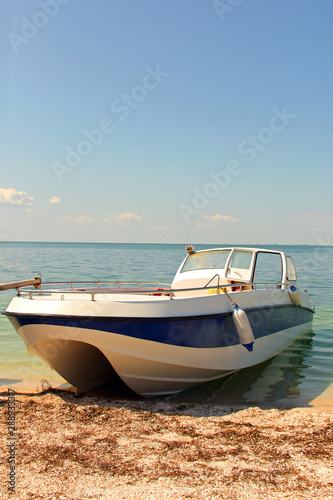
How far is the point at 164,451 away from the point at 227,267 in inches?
166

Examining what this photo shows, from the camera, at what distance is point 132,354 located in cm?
483

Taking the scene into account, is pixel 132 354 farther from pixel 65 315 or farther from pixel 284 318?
pixel 284 318

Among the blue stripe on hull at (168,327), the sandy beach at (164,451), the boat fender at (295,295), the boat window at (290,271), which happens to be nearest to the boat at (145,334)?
the blue stripe on hull at (168,327)

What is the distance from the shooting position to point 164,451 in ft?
12.4

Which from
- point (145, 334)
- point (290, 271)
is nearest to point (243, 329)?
point (145, 334)

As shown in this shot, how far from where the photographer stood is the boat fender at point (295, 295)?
7895 mm

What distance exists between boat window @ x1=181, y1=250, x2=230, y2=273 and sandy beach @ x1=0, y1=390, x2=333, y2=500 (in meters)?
3.23

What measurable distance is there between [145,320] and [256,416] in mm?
1730

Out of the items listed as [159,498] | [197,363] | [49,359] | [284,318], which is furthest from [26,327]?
[284,318]

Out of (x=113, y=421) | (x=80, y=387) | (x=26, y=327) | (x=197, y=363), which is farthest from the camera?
(x=80, y=387)

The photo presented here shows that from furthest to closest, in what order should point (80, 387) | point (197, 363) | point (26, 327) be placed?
1. point (80, 387)
2. point (197, 363)
3. point (26, 327)

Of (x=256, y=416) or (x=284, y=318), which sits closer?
(x=256, y=416)

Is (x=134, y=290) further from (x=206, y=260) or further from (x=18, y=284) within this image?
(x=206, y=260)

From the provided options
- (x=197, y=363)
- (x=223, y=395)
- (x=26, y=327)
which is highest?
(x=26, y=327)
